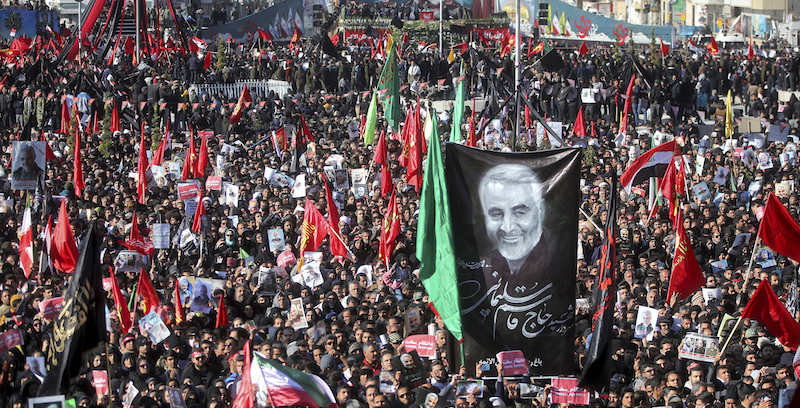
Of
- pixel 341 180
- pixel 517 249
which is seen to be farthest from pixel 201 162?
pixel 517 249

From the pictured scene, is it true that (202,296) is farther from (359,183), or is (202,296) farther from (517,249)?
(359,183)

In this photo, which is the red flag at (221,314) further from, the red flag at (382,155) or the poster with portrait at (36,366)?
the red flag at (382,155)

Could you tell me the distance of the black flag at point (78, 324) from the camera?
801 cm

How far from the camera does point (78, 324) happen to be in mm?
8078

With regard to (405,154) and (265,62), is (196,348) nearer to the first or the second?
(405,154)

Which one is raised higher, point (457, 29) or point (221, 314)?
point (457, 29)

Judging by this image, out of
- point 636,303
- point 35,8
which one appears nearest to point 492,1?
point 35,8

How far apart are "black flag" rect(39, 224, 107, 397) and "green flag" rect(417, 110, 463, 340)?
2604 mm

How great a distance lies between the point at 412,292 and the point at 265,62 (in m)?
24.7

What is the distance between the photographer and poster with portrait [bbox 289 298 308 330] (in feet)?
36.8

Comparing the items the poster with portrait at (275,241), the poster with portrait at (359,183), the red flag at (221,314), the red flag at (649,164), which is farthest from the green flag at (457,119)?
the red flag at (221,314)

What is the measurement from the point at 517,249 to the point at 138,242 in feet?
22.9

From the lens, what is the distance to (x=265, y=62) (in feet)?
117

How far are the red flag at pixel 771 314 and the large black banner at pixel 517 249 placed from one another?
1981 millimetres
